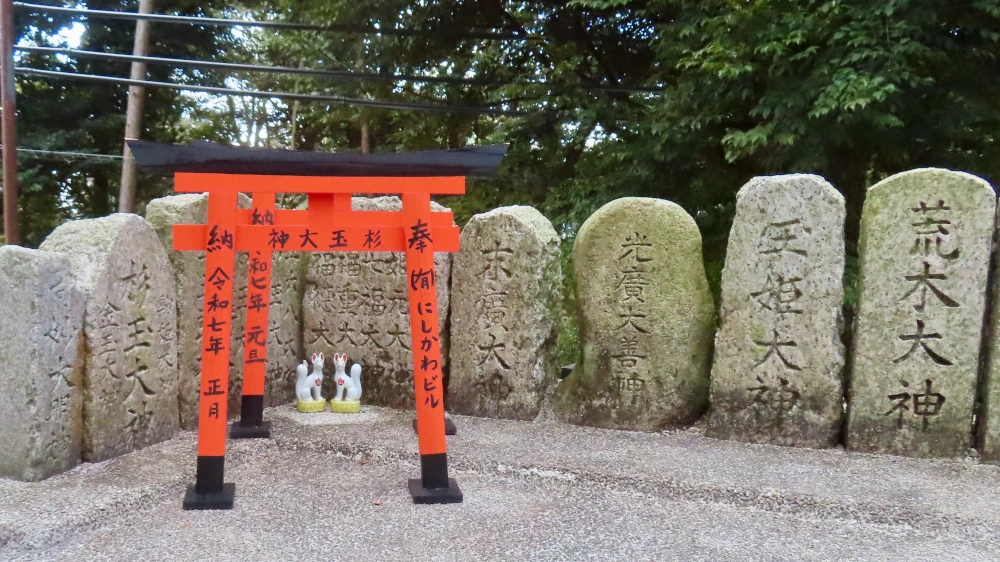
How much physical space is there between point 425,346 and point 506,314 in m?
1.50

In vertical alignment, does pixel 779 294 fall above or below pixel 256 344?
above

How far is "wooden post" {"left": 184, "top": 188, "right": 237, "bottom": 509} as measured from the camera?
3303mm

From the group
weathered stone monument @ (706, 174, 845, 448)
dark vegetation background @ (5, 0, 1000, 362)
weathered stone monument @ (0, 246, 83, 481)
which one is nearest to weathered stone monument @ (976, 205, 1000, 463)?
weathered stone monument @ (706, 174, 845, 448)

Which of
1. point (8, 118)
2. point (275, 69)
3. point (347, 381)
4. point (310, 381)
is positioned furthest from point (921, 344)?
point (8, 118)

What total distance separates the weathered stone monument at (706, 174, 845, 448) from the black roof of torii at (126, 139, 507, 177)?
6.12ft

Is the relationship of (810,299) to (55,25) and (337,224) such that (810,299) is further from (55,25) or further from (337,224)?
(55,25)

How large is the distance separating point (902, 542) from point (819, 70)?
3440 mm

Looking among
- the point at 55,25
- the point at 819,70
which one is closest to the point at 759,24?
the point at 819,70

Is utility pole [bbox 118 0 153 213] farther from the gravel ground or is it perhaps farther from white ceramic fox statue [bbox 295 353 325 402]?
the gravel ground

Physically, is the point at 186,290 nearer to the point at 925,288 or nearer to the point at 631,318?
the point at 631,318

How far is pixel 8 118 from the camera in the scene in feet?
23.7

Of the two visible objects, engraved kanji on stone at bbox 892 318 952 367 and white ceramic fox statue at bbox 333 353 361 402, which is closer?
engraved kanji on stone at bbox 892 318 952 367

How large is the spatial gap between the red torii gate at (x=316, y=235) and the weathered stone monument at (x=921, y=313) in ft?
8.27

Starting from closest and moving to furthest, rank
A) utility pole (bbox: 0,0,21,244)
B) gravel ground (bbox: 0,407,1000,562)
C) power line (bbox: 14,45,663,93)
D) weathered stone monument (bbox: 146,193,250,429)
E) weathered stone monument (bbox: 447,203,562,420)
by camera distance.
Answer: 1. gravel ground (bbox: 0,407,1000,562)
2. weathered stone monument (bbox: 146,193,250,429)
3. weathered stone monument (bbox: 447,203,562,420)
4. power line (bbox: 14,45,663,93)
5. utility pole (bbox: 0,0,21,244)
